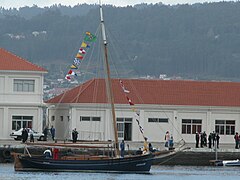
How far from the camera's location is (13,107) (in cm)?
9638

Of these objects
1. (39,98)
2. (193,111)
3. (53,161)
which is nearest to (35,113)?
(39,98)

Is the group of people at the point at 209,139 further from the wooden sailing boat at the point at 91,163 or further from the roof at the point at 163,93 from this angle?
the wooden sailing boat at the point at 91,163

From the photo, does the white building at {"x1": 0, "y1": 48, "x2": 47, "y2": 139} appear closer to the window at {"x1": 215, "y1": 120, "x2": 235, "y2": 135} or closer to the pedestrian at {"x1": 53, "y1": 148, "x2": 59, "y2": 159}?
the window at {"x1": 215, "y1": 120, "x2": 235, "y2": 135}

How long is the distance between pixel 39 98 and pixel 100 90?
204 inches

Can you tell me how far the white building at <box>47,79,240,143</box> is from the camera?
3807 inches

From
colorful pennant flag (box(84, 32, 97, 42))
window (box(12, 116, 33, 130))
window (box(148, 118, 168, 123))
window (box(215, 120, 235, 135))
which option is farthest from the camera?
window (box(215, 120, 235, 135))

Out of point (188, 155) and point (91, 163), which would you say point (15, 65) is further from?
point (91, 163)

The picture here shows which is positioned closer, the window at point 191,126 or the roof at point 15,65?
the roof at point 15,65

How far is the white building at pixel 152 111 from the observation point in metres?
96.7

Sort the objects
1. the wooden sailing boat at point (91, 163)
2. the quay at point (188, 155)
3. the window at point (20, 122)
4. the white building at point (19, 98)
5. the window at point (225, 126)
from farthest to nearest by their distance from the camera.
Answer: the window at point (225, 126)
the window at point (20, 122)
the white building at point (19, 98)
the quay at point (188, 155)
the wooden sailing boat at point (91, 163)

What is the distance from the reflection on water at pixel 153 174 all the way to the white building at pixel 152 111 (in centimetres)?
1967

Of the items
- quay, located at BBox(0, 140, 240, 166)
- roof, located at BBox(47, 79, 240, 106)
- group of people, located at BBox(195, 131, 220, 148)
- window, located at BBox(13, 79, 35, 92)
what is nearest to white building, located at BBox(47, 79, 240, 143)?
roof, located at BBox(47, 79, 240, 106)

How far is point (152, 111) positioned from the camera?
320 feet

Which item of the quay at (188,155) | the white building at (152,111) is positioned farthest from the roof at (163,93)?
the quay at (188,155)
